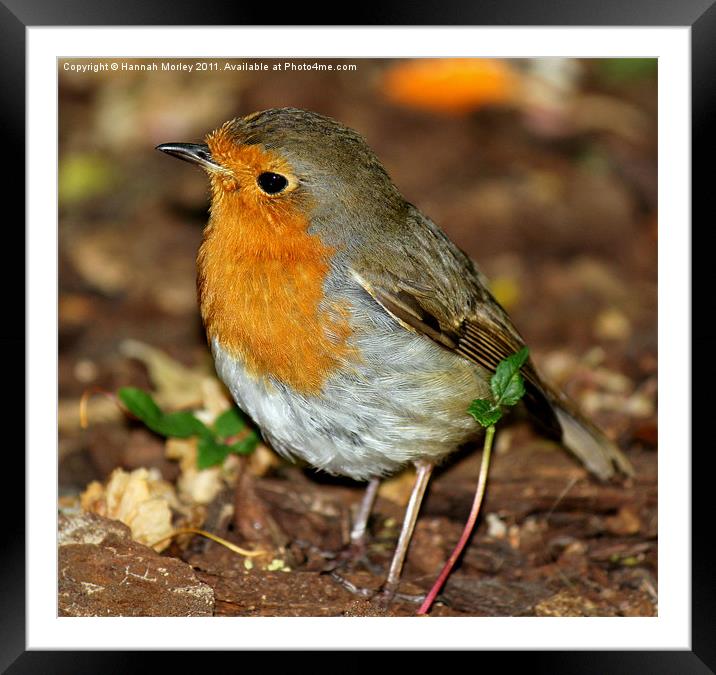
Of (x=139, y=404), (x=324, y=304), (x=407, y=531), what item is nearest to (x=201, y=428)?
(x=139, y=404)

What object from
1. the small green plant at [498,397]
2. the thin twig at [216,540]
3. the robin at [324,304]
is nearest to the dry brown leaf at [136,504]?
the thin twig at [216,540]

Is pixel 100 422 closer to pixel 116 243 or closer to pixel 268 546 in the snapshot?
pixel 268 546

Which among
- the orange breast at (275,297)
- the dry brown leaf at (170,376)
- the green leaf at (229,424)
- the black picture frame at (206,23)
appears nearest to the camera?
the black picture frame at (206,23)

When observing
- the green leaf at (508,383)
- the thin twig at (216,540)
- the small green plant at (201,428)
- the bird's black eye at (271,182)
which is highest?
the bird's black eye at (271,182)

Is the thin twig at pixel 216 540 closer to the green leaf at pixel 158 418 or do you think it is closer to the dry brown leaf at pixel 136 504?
the dry brown leaf at pixel 136 504

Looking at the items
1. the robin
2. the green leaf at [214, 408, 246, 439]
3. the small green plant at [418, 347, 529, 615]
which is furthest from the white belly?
the green leaf at [214, 408, 246, 439]

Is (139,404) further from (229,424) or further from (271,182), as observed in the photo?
(271,182)

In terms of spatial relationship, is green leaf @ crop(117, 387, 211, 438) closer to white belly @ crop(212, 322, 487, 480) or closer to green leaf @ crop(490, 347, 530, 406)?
white belly @ crop(212, 322, 487, 480)
